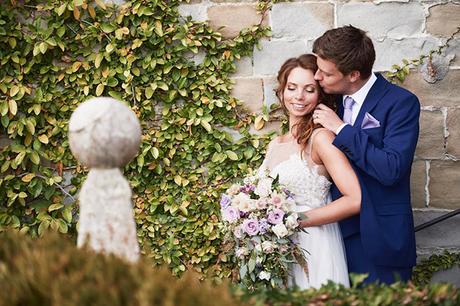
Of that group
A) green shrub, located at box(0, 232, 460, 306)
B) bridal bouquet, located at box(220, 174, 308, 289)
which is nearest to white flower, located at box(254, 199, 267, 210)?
bridal bouquet, located at box(220, 174, 308, 289)

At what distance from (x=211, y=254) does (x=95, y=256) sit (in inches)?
101

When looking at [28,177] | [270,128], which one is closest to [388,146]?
[270,128]

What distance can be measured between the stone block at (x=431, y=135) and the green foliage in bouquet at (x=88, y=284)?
2782mm

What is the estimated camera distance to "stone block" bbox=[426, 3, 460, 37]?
4.41 m

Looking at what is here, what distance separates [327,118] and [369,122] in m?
0.22

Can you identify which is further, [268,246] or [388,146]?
[388,146]

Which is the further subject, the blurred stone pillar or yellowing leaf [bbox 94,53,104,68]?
yellowing leaf [bbox 94,53,104,68]

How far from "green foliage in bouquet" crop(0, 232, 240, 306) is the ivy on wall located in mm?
2440

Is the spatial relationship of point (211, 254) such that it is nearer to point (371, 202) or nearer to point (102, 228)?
point (371, 202)

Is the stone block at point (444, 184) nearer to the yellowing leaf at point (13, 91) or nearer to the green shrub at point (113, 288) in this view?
the green shrub at point (113, 288)

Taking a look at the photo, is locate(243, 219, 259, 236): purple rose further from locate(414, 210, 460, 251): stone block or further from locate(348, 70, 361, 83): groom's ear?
locate(414, 210, 460, 251): stone block

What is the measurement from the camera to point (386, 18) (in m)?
4.44

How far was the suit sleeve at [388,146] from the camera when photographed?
356cm

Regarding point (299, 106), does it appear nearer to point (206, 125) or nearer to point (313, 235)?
point (313, 235)
